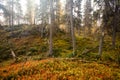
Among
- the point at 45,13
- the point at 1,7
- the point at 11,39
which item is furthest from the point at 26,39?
the point at 1,7

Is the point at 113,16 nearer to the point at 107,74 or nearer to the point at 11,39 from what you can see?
the point at 107,74

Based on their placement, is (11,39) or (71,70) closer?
(71,70)

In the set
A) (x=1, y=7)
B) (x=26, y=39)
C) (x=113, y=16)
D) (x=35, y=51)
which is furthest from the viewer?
(x=26, y=39)

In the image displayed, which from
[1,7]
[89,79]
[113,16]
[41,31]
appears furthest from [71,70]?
[41,31]

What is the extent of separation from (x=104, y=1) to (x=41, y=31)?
64.3 ft

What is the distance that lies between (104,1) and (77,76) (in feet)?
55.2

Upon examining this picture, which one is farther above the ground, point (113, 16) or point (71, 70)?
point (113, 16)

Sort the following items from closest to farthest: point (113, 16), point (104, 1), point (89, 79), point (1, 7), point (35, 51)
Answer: point (89, 79) → point (1, 7) → point (104, 1) → point (113, 16) → point (35, 51)

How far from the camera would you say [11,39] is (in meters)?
39.2

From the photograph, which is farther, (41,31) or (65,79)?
(41,31)

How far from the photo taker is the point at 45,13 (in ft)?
138

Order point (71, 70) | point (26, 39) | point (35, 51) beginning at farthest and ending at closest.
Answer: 1. point (26, 39)
2. point (35, 51)
3. point (71, 70)

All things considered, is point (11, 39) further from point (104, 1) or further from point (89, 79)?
point (89, 79)

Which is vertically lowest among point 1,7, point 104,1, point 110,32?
point 110,32
